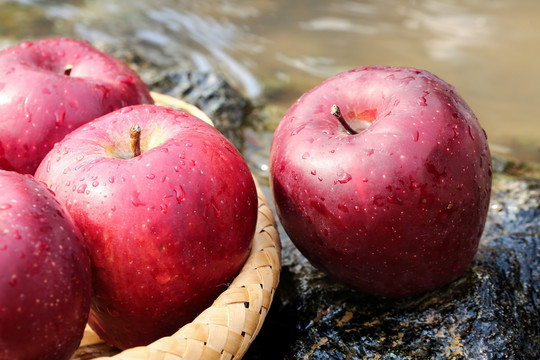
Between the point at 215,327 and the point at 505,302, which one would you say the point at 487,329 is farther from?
the point at 215,327

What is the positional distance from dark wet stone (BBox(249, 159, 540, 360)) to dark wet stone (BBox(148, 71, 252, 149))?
122 centimetres

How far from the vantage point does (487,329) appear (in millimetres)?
1895

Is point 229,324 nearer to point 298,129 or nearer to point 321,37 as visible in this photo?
point 298,129

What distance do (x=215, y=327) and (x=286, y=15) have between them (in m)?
4.88

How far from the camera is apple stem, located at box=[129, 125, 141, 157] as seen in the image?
1.69m

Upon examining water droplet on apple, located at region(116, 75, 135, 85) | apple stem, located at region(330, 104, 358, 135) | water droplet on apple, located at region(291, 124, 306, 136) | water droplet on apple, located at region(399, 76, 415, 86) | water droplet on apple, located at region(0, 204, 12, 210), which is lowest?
water droplet on apple, located at region(0, 204, 12, 210)

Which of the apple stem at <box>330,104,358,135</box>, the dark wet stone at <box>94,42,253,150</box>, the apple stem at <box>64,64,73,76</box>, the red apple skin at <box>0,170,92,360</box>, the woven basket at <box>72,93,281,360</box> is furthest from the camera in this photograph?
the dark wet stone at <box>94,42,253,150</box>

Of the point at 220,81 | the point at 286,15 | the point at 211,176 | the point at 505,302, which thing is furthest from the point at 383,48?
the point at 211,176

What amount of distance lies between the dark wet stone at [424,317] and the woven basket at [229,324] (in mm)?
252

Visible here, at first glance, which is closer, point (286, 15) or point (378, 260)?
point (378, 260)

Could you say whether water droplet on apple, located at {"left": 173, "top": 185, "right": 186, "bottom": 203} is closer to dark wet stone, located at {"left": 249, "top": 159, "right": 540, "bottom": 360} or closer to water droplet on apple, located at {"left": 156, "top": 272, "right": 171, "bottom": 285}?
water droplet on apple, located at {"left": 156, "top": 272, "right": 171, "bottom": 285}

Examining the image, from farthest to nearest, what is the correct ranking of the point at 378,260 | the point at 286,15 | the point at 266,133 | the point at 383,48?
1. the point at 286,15
2. the point at 383,48
3. the point at 266,133
4. the point at 378,260

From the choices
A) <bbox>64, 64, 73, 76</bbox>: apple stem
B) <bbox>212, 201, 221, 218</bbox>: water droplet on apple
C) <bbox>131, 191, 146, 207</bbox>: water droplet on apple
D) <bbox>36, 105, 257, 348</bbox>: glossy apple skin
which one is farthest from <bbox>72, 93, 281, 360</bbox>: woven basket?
<bbox>64, 64, 73, 76</bbox>: apple stem

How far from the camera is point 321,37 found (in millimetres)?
5645
